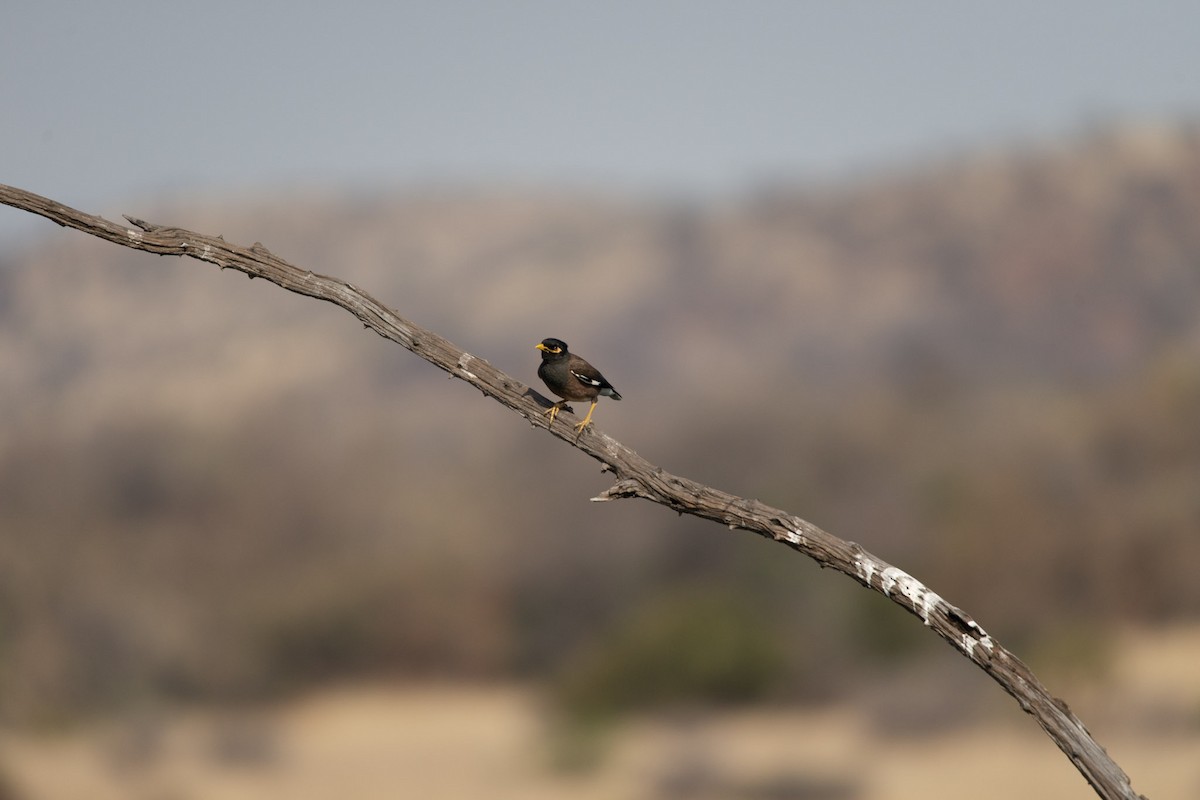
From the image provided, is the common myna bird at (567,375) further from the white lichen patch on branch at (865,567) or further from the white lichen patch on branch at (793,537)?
the white lichen patch on branch at (865,567)

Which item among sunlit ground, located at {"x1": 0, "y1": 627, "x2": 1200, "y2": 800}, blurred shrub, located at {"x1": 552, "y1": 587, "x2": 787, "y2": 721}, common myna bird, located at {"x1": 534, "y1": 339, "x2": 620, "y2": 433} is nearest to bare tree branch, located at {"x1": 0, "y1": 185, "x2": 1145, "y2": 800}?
common myna bird, located at {"x1": 534, "y1": 339, "x2": 620, "y2": 433}

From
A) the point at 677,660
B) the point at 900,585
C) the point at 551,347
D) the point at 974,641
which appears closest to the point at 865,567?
the point at 900,585

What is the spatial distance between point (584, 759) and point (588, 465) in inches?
139

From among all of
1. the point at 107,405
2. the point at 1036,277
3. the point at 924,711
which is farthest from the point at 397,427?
the point at 1036,277

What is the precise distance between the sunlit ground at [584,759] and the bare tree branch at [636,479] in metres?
8.58

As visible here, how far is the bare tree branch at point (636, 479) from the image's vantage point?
10.5ft

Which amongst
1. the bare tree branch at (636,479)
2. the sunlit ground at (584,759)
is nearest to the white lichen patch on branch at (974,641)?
the bare tree branch at (636,479)

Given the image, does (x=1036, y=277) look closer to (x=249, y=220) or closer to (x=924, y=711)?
(x=924, y=711)

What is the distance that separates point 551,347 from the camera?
5.20 metres

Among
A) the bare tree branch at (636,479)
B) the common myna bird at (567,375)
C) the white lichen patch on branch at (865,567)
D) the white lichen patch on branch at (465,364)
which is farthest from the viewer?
the common myna bird at (567,375)

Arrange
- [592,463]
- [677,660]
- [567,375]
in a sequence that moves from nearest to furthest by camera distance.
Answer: [567,375] → [677,660] → [592,463]

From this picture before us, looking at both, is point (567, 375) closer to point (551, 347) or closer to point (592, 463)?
point (551, 347)

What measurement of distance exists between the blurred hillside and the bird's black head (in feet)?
16.2

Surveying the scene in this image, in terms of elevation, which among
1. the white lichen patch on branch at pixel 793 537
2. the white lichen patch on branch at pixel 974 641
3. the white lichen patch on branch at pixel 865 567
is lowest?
the white lichen patch on branch at pixel 974 641
